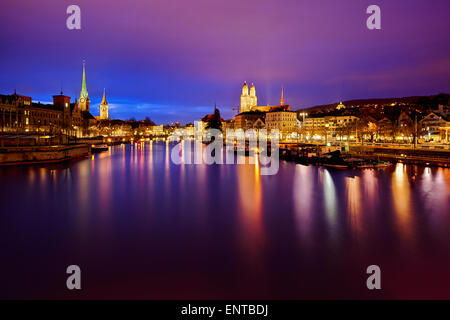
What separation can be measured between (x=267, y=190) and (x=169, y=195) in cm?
547

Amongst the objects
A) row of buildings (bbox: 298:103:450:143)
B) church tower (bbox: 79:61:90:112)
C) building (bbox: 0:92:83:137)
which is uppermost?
church tower (bbox: 79:61:90:112)

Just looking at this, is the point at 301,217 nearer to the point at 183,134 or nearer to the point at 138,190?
the point at 138,190

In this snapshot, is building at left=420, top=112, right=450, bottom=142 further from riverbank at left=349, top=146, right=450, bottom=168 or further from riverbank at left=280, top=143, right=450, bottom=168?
riverbank at left=280, top=143, right=450, bottom=168

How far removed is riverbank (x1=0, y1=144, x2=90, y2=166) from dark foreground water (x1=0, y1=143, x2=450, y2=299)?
1191cm

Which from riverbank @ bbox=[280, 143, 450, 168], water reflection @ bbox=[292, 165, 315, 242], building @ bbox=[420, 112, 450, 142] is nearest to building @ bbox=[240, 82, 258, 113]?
building @ bbox=[420, 112, 450, 142]

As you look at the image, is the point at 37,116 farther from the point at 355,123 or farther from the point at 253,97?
the point at 253,97

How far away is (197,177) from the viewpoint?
23656 millimetres

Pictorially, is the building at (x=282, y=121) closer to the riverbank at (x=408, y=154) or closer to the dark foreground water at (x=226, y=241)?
the riverbank at (x=408, y=154)

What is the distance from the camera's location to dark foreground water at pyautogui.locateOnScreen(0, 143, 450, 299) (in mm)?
6500

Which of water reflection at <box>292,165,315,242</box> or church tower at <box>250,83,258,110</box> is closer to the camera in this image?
water reflection at <box>292,165,315,242</box>

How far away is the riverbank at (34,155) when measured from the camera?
28561 mm

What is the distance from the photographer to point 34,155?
30.4 m

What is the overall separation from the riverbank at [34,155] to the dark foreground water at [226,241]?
469 inches

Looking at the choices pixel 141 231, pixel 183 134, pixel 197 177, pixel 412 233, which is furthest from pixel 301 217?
pixel 183 134
